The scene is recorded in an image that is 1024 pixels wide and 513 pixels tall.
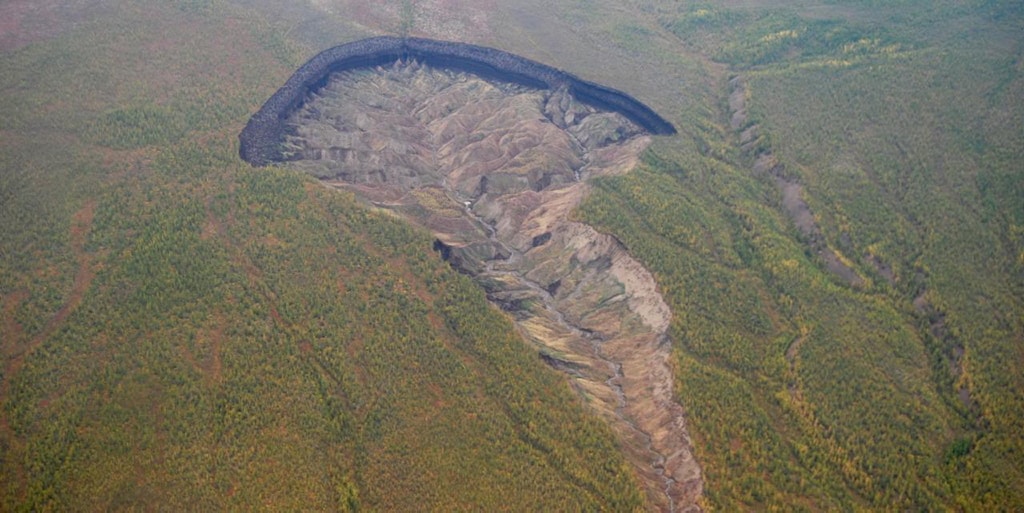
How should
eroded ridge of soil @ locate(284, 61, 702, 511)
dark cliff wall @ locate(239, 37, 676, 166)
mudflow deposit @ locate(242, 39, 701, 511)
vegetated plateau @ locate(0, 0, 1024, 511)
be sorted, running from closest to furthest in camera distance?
1. vegetated plateau @ locate(0, 0, 1024, 511)
2. eroded ridge of soil @ locate(284, 61, 702, 511)
3. mudflow deposit @ locate(242, 39, 701, 511)
4. dark cliff wall @ locate(239, 37, 676, 166)

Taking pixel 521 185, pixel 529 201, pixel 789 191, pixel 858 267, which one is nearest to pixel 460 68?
pixel 521 185

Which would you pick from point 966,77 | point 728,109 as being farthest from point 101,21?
point 966,77

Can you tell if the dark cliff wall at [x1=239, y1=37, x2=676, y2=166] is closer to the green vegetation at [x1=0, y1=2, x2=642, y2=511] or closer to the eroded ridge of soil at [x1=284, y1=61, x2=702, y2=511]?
the eroded ridge of soil at [x1=284, y1=61, x2=702, y2=511]

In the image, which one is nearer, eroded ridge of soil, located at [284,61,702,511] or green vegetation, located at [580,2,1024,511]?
green vegetation, located at [580,2,1024,511]

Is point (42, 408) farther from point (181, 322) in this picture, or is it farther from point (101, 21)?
point (101, 21)

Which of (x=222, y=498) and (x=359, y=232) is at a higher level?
(x=359, y=232)

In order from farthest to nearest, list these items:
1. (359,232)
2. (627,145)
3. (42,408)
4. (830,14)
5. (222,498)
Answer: (830,14), (627,145), (359,232), (42,408), (222,498)

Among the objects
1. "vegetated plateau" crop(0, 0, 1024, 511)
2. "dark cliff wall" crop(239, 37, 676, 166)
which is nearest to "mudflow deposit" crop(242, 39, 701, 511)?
"dark cliff wall" crop(239, 37, 676, 166)
